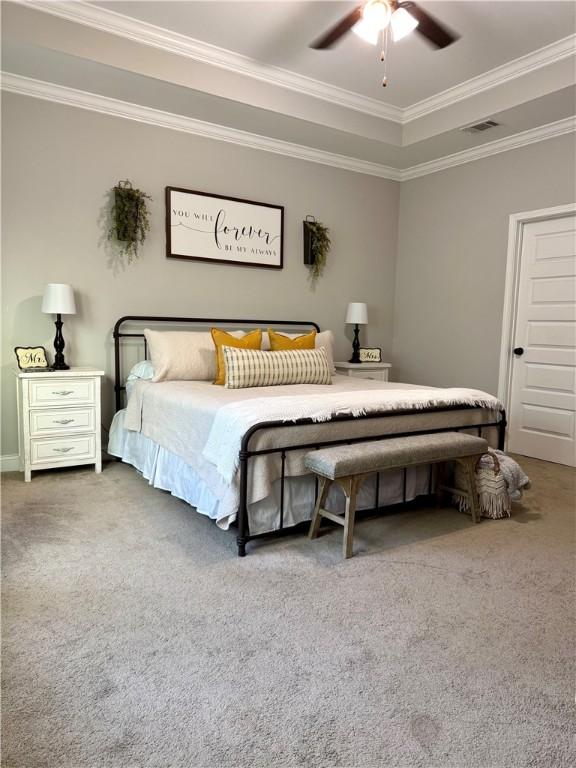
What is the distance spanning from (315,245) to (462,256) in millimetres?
1362

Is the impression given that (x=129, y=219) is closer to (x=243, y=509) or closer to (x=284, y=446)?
(x=284, y=446)

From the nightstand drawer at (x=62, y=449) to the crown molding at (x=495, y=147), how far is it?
394 cm

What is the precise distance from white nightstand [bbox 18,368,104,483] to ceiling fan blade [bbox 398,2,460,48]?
8.97 feet

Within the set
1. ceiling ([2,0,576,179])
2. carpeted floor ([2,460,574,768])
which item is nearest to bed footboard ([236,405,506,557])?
carpeted floor ([2,460,574,768])

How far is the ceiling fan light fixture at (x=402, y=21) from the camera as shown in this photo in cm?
256

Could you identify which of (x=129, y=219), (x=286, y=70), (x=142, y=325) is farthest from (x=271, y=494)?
(x=286, y=70)

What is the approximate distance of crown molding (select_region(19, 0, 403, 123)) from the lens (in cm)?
320

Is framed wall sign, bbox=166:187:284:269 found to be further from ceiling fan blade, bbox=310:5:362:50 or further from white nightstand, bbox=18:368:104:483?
ceiling fan blade, bbox=310:5:362:50

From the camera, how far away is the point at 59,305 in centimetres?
362

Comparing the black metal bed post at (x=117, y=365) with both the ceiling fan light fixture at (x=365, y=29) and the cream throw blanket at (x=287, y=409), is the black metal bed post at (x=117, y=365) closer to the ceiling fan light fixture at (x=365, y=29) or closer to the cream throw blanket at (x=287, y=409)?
the cream throw blanket at (x=287, y=409)

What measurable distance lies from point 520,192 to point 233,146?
7.95ft

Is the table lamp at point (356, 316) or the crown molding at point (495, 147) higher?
the crown molding at point (495, 147)

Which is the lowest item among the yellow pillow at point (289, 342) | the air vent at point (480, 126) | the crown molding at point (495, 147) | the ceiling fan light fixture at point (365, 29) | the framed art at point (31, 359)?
the framed art at point (31, 359)

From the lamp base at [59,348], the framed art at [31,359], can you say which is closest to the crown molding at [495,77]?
the lamp base at [59,348]
